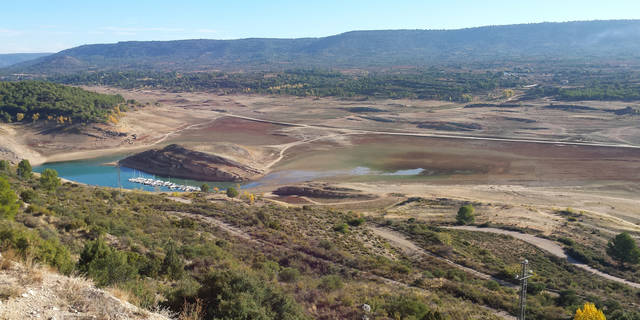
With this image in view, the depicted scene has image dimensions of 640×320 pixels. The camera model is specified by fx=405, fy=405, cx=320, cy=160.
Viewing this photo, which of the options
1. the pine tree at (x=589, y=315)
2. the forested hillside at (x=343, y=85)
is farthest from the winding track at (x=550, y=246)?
the forested hillside at (x=343, y=85)

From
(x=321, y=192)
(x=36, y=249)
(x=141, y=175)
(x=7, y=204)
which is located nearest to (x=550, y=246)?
(x=36, y=249)

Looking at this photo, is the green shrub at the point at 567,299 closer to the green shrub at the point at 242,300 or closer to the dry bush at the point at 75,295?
the green shrub at the point at 242,300

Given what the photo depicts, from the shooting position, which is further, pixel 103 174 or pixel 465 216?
pixel 103 174

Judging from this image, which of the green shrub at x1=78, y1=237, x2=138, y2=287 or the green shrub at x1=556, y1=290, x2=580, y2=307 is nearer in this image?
the green shrub at x1=78, y1=237, x2=138, y2=287

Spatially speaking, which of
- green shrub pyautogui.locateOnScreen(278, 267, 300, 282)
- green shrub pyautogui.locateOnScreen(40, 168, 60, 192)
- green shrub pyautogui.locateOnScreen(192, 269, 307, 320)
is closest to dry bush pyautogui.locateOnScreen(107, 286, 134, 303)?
green shrub pyautogui.locateOnScreen(192, 269, 307, 320)

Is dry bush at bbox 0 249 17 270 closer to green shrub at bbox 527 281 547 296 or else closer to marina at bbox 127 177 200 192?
green shrub at bbox 527 281 547 296

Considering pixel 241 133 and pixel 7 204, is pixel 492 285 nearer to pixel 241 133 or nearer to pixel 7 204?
pixel 7 204
